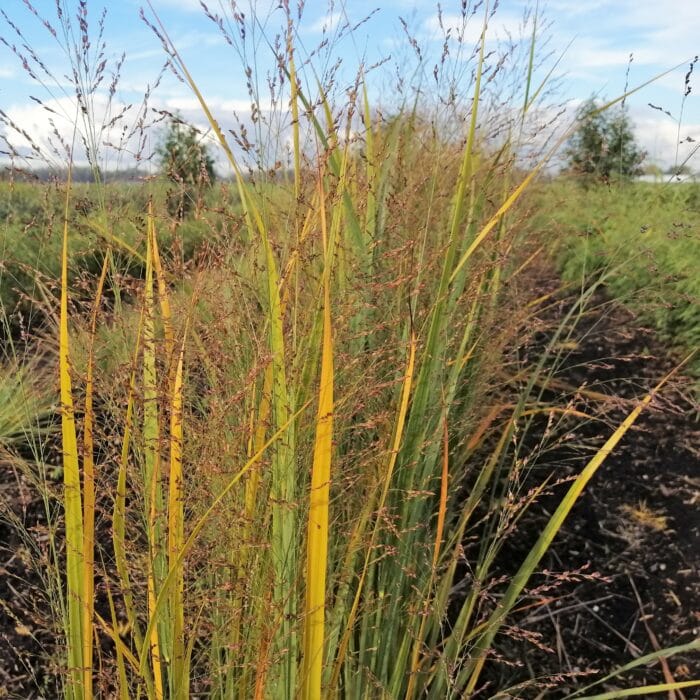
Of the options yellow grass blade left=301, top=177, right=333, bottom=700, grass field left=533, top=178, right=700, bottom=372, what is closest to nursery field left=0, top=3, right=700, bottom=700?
yellow grass blade left=301, top=177, right=333, bottom=700

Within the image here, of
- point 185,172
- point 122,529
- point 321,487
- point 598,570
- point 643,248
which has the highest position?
point 185,172

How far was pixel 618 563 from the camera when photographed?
2.42 metres

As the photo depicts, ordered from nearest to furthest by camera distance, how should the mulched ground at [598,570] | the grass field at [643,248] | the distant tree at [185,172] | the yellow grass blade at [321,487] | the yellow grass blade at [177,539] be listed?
1. the yellow grass blade at [321,487]
2. the yellow grass blade at [177,539]
3. the distant tree at [185,172]
4. the mulched ground at [598,570]
5. the grass field at [643,248]

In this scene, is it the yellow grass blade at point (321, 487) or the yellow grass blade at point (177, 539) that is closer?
the yellow grass blade at point (321, 487)

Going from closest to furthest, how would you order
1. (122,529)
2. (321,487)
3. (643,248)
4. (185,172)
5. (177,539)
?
(321,487) → (177,539) → (122,529) → (643,248) → (185,172)

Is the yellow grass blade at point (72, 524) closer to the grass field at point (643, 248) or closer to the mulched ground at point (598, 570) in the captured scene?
the mulched ground at point (598, 570)

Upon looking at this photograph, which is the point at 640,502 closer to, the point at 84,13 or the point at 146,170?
the point at 146,170

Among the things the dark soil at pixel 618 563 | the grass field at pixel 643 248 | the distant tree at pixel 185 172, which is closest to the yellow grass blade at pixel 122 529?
the distant tree at pixel 185 172

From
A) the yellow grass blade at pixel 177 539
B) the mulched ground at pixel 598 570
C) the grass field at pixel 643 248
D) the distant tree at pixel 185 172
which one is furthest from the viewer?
the grass field at pixel 643 248

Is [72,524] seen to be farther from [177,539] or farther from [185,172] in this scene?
[185,172]

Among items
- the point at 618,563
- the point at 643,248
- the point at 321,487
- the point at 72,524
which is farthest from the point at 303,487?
the point at 618,563

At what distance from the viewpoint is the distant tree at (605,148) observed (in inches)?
82.5

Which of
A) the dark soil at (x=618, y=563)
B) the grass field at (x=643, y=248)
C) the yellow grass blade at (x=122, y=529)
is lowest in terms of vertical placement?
the dark soil at (x=618, y=563)

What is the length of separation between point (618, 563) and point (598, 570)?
10 cm
